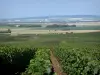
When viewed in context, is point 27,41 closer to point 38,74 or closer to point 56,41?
point 56,41

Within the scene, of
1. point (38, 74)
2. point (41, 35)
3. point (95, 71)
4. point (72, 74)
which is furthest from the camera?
point (41, 35)

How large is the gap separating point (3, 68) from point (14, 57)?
474 centimetres

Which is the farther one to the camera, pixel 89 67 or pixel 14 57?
pixel 14 57

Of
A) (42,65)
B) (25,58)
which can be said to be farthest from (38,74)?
(25,58)

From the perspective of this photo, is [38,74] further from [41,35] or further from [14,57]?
[41,35]

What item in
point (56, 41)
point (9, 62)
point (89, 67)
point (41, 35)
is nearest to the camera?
point (89, 67)

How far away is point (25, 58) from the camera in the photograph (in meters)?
42.8

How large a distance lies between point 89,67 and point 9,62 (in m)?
15.2

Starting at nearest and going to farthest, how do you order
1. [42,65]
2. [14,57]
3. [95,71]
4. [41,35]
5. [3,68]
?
[95,71], [42,65], [3,68], [14,57], [41,35]

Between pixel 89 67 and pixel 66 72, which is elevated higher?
pixel 89 67

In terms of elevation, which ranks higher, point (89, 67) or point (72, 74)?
point (89, 67)

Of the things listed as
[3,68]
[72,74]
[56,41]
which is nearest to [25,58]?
[3,68]

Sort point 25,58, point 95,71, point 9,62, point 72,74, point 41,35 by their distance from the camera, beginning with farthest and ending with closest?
point 41,35 → point 25,58 → point 9,62 → point 72,74 → point 95,71

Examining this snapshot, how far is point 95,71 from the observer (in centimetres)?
2047
